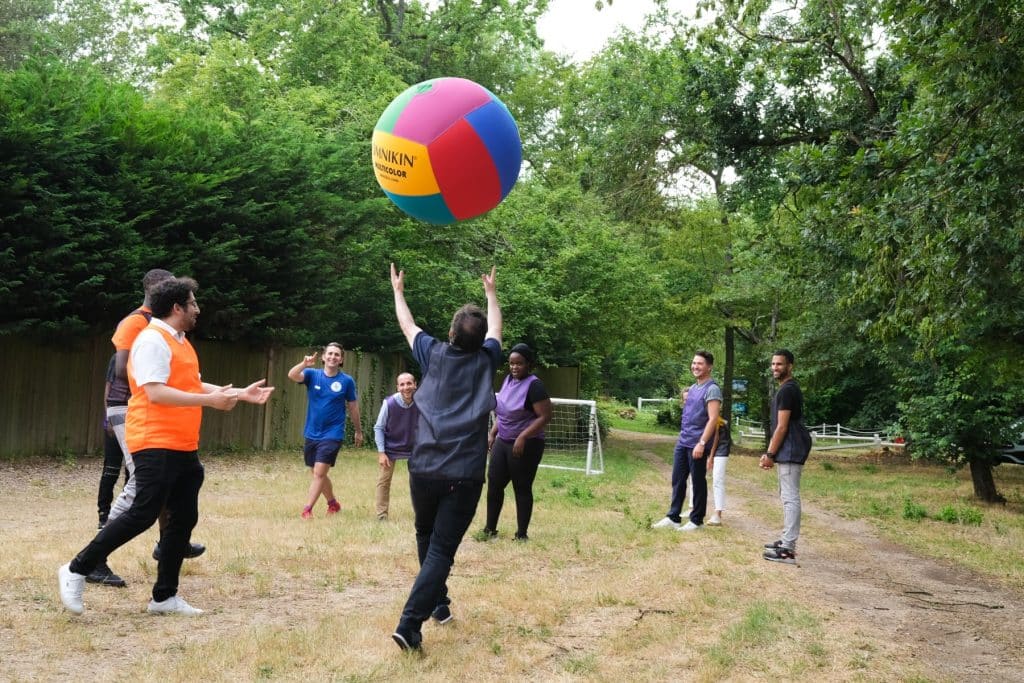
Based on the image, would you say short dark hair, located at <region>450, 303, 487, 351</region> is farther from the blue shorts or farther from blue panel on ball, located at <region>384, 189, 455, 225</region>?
the blue shorts

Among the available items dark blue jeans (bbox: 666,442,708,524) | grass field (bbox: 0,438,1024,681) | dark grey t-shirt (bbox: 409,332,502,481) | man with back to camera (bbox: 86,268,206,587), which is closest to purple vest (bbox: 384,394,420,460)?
grass field (bbox: 0,438,1024,681)

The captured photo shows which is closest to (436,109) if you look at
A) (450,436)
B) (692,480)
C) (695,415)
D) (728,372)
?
(450,436)

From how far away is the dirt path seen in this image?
5.40 metres

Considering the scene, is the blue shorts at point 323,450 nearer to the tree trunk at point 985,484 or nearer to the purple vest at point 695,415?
the purple vest at point 695,415

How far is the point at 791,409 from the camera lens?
801cm


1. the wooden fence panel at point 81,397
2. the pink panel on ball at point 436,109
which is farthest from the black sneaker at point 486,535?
the wooden fence panel at point 81,397

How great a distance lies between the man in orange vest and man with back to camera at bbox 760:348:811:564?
14.8 feet

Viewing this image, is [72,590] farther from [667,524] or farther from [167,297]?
[667,524]

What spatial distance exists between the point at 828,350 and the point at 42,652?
20225mm

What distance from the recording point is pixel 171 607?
217 inches

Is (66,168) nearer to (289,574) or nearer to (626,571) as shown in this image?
(289,574)

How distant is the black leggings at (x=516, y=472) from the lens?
8.28 meters

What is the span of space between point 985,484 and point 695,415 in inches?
291

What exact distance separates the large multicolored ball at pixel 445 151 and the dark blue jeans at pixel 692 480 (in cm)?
439
